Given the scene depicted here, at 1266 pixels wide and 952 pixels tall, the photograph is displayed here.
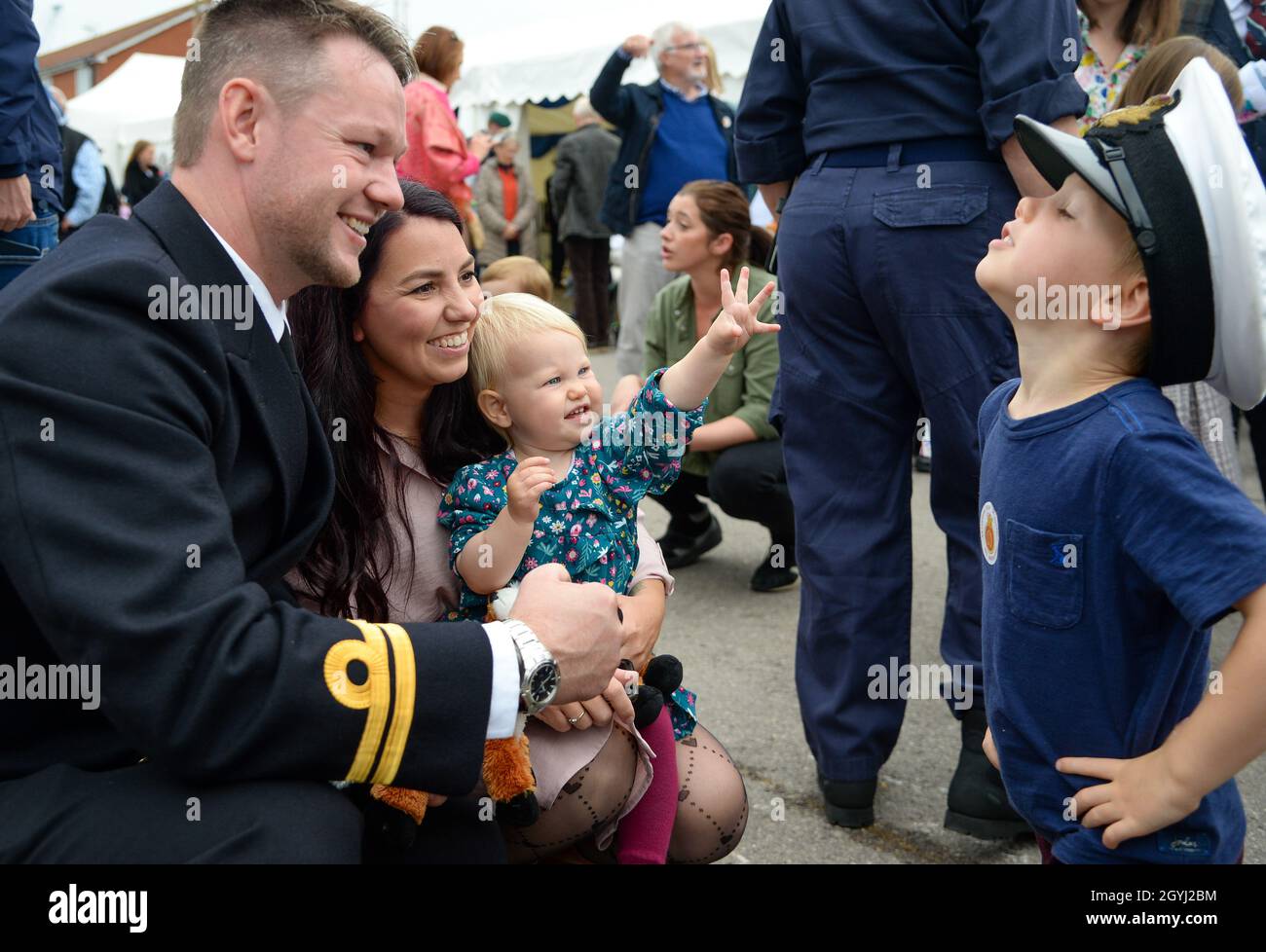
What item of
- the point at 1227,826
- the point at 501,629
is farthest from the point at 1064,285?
the point at 501,629

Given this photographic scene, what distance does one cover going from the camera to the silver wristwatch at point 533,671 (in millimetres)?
1593

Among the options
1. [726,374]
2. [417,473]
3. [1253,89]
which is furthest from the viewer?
[726,374]

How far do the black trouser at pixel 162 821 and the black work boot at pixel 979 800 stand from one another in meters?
1.70

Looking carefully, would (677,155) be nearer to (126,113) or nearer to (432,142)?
(432,142)

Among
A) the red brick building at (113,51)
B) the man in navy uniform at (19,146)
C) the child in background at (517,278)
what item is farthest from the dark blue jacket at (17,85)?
the red brick building at (113,51)

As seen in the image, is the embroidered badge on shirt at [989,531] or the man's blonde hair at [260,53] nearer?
the man's blonde hair at [260,53]

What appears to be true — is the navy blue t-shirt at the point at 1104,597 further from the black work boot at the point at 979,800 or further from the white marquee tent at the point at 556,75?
the white marquee tent at the point at 556,75

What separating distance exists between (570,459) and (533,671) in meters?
0.78

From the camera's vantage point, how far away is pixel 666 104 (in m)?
6.81

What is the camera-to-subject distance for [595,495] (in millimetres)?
2225

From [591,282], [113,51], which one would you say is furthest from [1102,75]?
[113,51]

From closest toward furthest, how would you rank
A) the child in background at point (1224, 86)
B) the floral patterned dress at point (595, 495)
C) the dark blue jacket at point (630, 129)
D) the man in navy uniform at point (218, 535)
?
1. the man in navy uniform at point (218, 535)
2. the floral patterned dress at point (595, 495)
3. the child in background at point (1224, 86)
4. the dark blue jacket at point (630, 129)

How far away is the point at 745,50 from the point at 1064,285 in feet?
26.1
